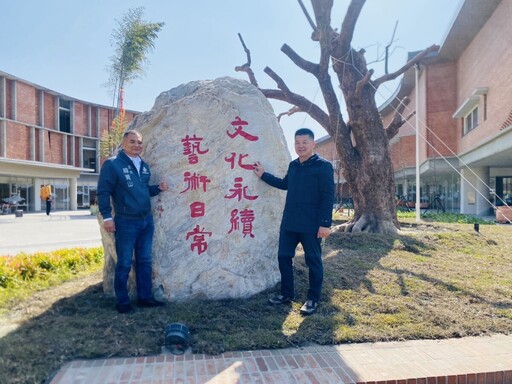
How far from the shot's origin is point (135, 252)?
3.94 meters

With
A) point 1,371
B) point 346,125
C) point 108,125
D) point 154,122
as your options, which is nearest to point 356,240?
point 346,125

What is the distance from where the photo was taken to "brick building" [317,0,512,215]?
16.0 metres

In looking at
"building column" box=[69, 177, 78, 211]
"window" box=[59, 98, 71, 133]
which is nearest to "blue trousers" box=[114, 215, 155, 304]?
"building column" box=[69, 177, 78, 211]

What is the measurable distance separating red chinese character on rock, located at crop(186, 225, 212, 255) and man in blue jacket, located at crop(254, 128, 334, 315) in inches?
31.5

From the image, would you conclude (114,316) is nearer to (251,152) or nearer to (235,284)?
(235,284)

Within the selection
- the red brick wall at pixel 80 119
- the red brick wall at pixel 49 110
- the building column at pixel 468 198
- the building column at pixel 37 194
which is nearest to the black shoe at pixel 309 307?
the building column at pixel 468 198

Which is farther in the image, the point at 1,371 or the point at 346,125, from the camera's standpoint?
the point at 346,125

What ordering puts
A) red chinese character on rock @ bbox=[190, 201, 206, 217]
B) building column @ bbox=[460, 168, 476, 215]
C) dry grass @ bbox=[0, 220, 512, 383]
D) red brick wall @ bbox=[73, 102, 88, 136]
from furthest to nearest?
red brick wall @ bbox=[73, 102, 88, 136]
building column @ bbox=[460, 168, 476, 215]
red chinese character on rock @ bbox=[190, 201, 206, 217]
dry grass @ bbox=[0, 220, 512, 383]

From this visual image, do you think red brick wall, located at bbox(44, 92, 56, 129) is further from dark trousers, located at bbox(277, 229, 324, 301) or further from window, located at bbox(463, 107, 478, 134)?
dark trousers, located at bbox(277, 229, 324, 301)

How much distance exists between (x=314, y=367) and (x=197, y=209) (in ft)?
6.74

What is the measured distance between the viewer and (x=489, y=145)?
16516 millimetres

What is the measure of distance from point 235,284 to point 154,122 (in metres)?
1.94

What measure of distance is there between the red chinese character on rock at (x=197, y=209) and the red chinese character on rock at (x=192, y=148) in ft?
1.47

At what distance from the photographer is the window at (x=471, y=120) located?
19936 mm
